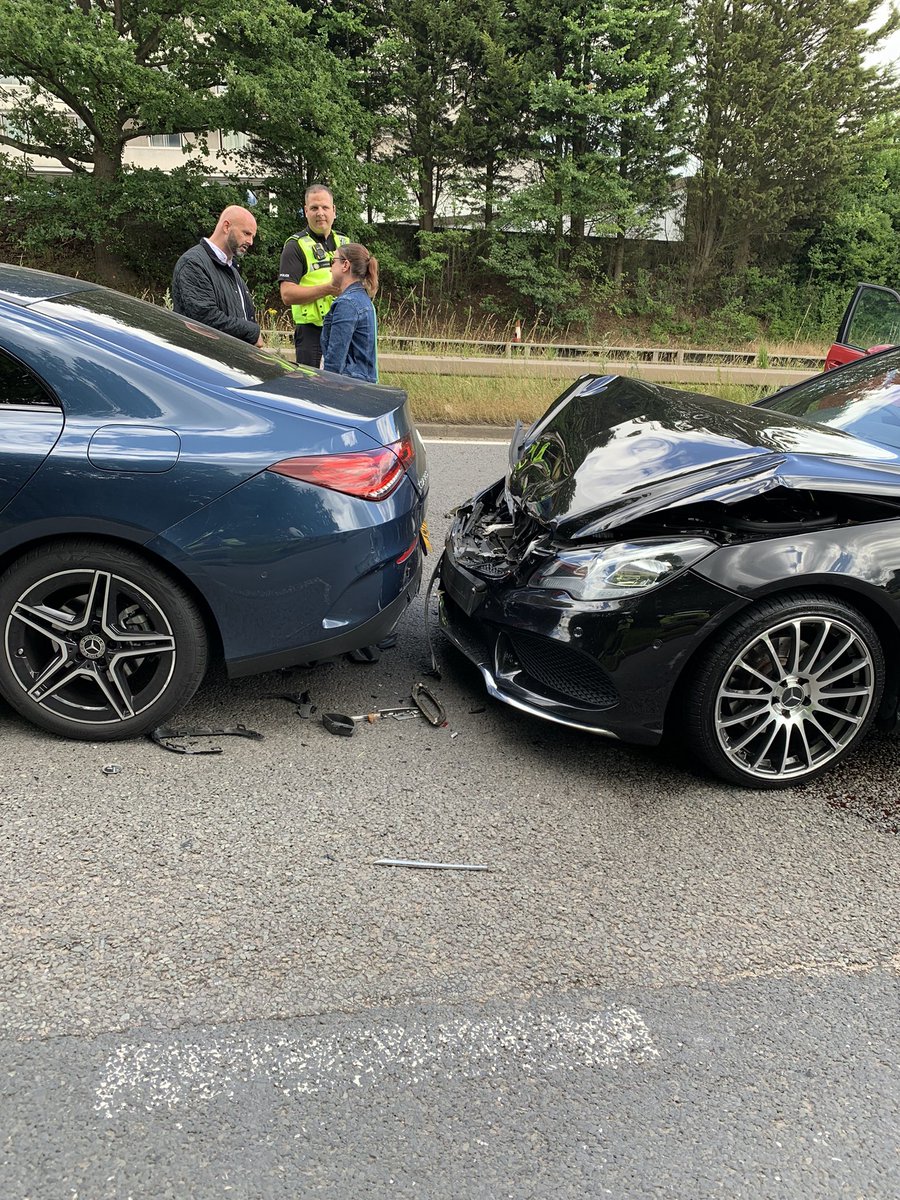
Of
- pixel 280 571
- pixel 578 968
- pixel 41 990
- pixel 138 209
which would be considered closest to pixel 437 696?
pixel 280 571

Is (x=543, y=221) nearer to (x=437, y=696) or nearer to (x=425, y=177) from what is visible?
(x=425, y=177)

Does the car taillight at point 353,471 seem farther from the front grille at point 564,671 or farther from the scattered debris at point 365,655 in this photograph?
the scattered debris at point 365,655

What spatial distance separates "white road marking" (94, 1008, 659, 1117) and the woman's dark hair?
4.40m

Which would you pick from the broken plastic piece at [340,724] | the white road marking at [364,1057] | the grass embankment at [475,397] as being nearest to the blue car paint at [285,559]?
the broken plastic piece at [340,724]

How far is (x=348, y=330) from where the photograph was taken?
17.3 ft

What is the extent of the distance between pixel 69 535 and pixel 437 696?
1504mm

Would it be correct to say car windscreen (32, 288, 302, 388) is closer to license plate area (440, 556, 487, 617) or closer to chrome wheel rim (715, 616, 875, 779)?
license plate area (440, 556, 487, 617)

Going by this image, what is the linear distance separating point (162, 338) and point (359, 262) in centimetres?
239

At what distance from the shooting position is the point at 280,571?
114 inches

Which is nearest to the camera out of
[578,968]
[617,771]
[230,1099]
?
[230,1099]

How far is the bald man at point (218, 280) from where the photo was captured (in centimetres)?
520

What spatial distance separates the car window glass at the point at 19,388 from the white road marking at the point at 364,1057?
6.54ft

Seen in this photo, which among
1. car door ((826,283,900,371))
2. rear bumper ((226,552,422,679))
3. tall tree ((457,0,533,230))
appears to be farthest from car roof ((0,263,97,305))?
tall tree ((457,0,533,230))

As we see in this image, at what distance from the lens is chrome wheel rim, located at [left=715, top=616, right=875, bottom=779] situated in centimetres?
281
